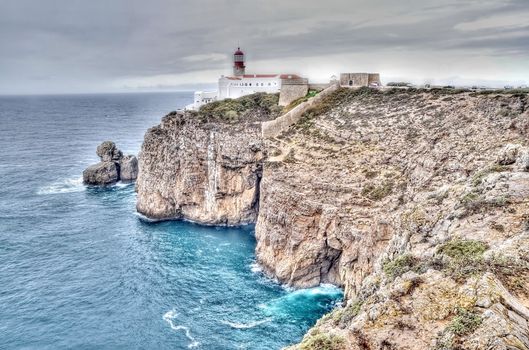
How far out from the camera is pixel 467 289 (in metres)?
15.2

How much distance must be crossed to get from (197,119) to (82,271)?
3416cm

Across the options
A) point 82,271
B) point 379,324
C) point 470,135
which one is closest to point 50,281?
point 82,271

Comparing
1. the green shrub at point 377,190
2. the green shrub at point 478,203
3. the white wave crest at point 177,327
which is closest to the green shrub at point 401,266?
the green shrub at point 478,203

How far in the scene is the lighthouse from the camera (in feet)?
314

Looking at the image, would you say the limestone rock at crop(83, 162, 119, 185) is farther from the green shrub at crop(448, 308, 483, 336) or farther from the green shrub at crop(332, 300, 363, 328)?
the green shrub at crop(448, 308, 483, 336)

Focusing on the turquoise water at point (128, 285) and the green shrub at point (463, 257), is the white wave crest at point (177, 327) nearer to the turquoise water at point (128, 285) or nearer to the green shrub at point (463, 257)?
the turquoise water at point (128, 285)

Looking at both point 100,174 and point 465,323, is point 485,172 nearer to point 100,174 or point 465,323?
point 465,323

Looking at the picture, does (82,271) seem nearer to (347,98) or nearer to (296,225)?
(296,225)

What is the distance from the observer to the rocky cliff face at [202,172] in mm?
70688

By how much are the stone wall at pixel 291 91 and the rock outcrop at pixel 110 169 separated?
39442 mm

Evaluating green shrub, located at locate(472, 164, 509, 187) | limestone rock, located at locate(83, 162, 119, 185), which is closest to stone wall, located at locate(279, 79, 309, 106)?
limestone rock, located at locate(83, 162, 119, 185)

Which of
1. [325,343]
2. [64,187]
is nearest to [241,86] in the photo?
[64,187]

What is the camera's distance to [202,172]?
74.5 metres

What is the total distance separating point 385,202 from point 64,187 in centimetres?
7074
